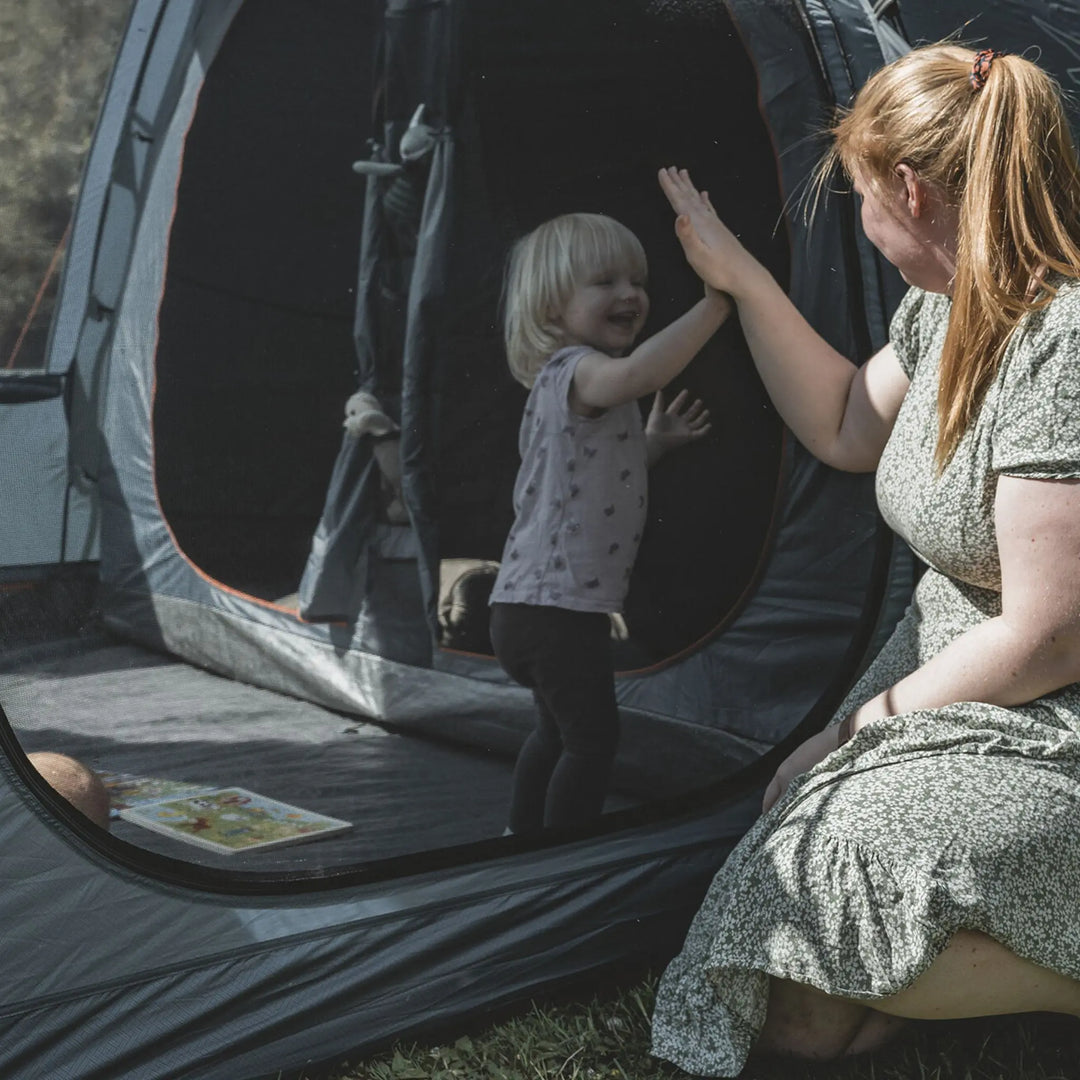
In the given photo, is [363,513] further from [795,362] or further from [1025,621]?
[1025,621]

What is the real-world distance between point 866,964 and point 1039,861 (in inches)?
8.0

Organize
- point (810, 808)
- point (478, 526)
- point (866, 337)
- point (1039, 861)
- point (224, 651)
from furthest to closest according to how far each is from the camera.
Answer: point (866, 337) < point (478, 526) < point (224, 651) < point (810, 808) < point (1039, 861)

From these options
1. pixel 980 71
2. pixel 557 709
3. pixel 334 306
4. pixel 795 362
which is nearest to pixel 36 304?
pixel 334 306

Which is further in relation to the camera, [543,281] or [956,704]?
[543,281]

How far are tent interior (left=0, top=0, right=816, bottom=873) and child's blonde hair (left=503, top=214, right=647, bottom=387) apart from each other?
0.02 metres

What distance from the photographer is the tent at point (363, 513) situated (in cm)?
142

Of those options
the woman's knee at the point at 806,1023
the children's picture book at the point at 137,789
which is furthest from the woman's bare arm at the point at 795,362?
the children's picture book at the point at 137,789

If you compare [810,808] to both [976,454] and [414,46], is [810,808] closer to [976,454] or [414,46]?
[976,454]

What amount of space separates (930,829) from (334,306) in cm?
93

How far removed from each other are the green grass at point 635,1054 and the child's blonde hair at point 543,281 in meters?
0.79

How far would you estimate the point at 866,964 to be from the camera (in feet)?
4.44

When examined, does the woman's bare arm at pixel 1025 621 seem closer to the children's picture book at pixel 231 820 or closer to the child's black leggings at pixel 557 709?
the child's black leggings at pixel 557 709

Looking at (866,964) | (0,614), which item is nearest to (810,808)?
(866,964)

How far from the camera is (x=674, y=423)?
182 cm
